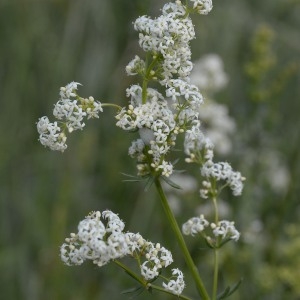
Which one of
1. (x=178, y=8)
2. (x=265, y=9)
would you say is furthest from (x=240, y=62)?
(x=178, y=8)

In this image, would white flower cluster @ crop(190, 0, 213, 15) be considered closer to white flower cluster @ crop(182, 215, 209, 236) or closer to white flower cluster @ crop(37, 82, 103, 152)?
white flower cluster @ crop(37, 82, 103, 152)

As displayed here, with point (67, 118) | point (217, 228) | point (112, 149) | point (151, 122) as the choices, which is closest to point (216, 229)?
point (217, 228)

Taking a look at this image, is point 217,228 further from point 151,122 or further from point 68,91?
point 68,91

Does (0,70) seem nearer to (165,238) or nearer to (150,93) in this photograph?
(165,238)

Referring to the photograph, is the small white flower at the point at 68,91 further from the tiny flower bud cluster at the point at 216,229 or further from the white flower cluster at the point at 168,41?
→ the tiny flower bud cluster at the point at 216,229

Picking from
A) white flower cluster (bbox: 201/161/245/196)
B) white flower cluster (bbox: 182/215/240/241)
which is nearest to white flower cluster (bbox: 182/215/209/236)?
white flower cluster (bbox: 182/215/240/241)
